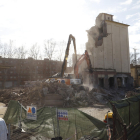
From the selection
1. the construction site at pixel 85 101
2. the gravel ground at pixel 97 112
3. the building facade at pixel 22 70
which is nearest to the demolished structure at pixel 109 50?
the construction site at pixel 85 101

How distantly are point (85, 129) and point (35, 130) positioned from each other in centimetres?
277

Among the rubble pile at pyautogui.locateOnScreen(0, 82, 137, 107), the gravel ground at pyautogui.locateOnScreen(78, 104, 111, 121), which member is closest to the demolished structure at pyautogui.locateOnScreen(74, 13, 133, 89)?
the rubble pile at pyautogui.locateOnScreen(0, 82, 137, 107)

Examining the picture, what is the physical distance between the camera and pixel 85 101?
17953 millimetres

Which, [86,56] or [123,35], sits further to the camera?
[123,35]

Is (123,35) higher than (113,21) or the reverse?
the reverse

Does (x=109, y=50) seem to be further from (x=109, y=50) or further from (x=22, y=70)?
(x=22, y=70)

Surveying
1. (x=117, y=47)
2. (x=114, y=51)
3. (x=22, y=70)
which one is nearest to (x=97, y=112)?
(x=114, y=51)

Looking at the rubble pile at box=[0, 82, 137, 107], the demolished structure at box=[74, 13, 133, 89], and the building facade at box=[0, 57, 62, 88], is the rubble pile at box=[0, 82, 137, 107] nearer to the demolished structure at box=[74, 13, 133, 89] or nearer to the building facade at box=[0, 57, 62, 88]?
the demolished structure at box=[74, 13, 133, 89]

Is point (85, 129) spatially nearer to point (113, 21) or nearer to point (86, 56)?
point (86, 56)

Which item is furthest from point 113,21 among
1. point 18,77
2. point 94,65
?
point 18,77

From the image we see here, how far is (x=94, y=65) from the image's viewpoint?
32.8 metres

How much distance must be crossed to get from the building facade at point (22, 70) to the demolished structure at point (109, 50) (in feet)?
79.2

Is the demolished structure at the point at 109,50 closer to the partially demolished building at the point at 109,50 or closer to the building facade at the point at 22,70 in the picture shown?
the partially demolished building at the point at 109,50

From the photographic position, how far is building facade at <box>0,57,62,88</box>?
52.2 meters
